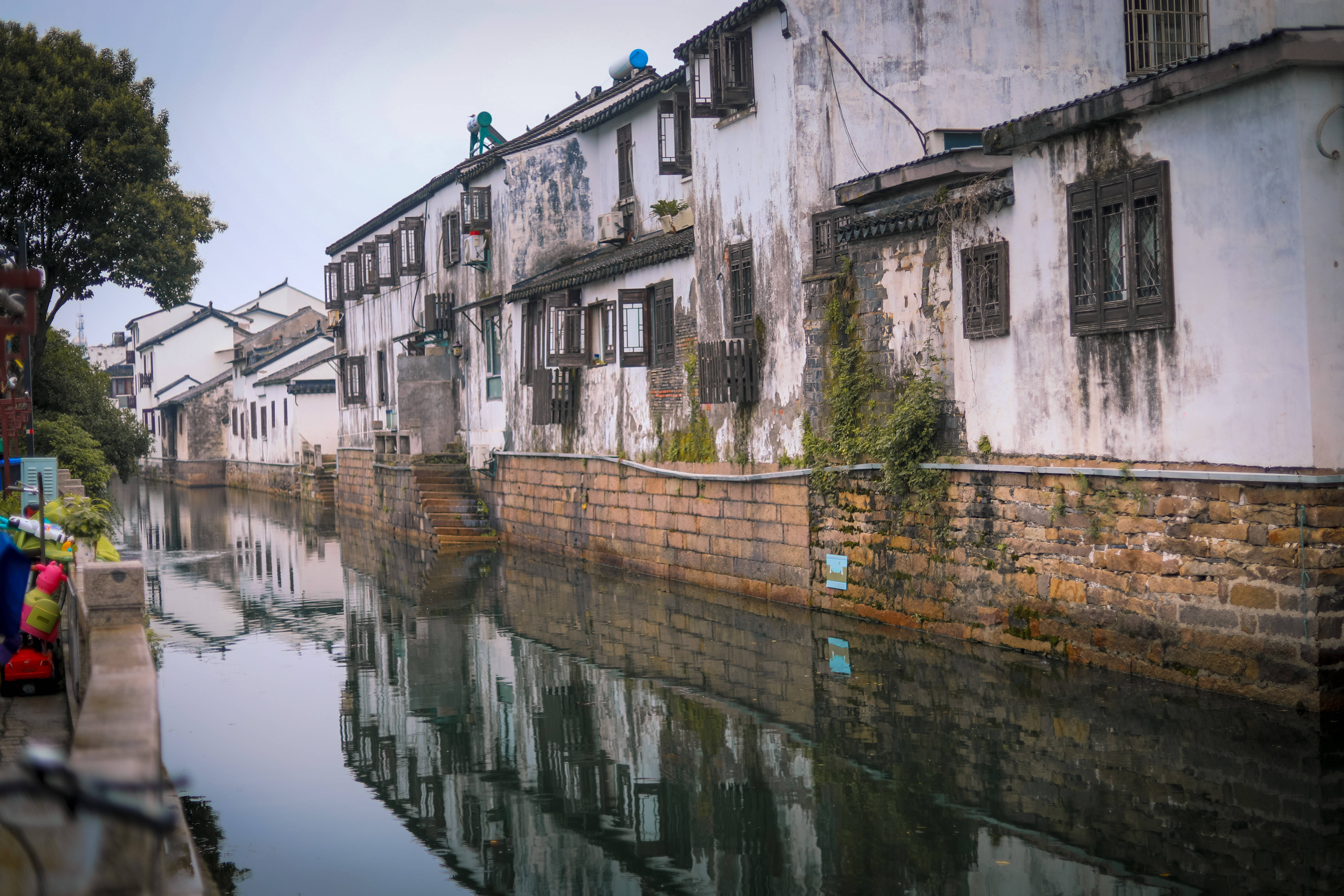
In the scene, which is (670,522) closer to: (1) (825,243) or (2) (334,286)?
(1) (825,243)

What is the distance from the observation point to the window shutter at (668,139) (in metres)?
19.5

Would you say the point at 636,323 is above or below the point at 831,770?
above

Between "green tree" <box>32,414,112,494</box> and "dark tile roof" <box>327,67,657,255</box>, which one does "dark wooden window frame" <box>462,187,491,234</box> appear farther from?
"green tree" <box>32,414,112,494</box>

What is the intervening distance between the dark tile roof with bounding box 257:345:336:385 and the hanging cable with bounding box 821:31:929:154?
32.0 meters

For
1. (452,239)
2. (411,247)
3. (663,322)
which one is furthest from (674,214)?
(411,247)

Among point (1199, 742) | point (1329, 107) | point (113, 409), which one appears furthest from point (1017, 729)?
point (113, 409)

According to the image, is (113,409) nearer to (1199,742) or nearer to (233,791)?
(233,791)

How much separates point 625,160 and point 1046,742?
16.6m

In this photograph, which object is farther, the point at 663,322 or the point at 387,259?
the point at 387,259

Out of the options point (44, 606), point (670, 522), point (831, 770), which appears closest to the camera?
point (831, 770)

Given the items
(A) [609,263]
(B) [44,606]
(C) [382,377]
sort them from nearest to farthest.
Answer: (B) [44,606] < (A) [609,263] < (C) [382,377]

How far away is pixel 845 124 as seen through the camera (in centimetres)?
1445

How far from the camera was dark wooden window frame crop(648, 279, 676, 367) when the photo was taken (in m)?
18.4

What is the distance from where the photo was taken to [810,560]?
14.4 metres
